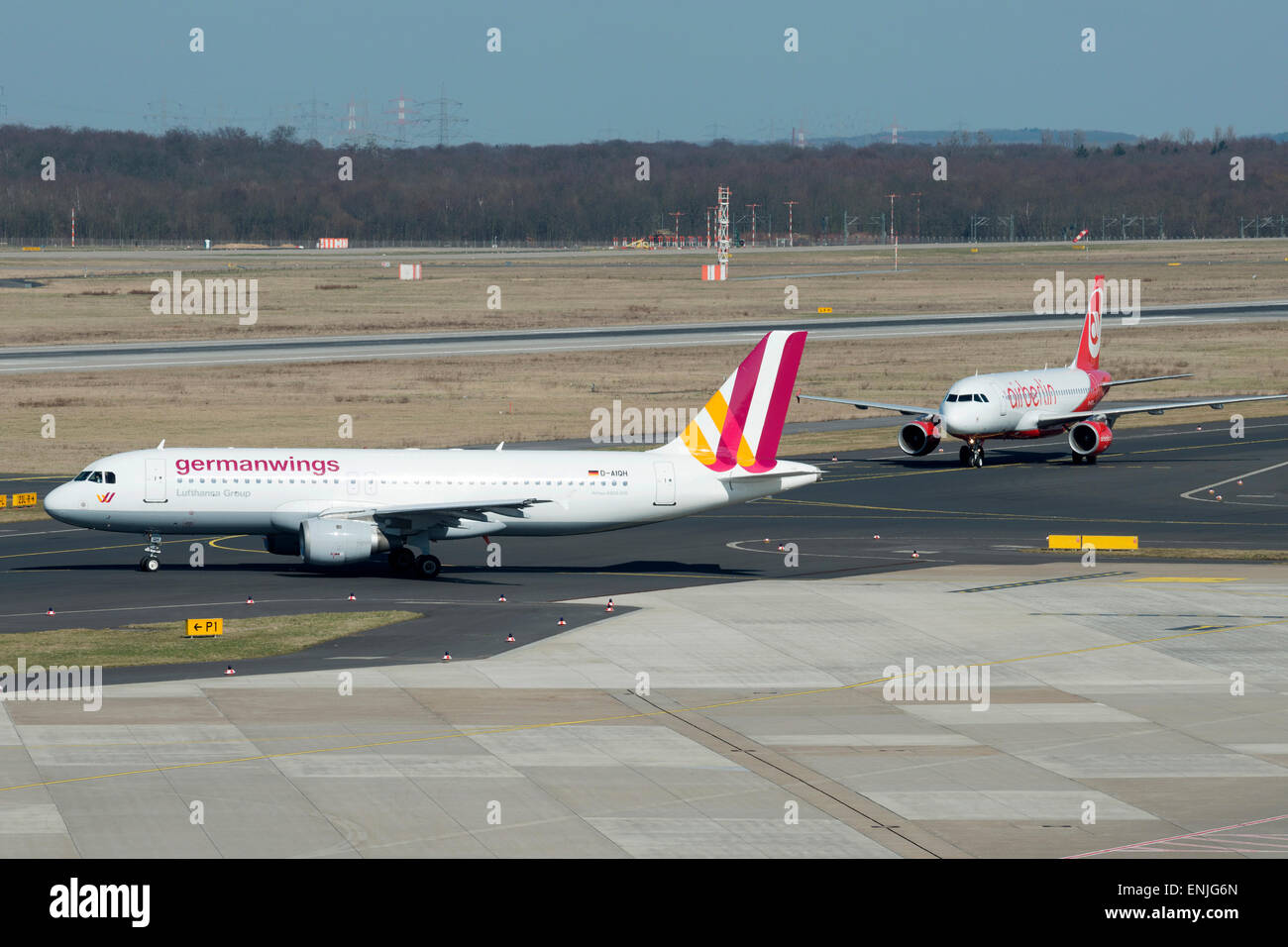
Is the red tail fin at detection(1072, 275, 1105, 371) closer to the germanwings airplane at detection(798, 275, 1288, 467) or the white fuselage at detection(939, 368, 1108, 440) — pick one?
the germanwings airplane at detection(798, 275, 1288, 467)

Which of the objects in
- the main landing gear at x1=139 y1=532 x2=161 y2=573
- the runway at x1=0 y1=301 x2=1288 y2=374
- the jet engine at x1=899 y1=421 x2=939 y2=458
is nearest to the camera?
the main landing gear at x1=139 y1=532 x2=161 y2=573

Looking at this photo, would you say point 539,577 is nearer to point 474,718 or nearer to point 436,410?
point 474,718

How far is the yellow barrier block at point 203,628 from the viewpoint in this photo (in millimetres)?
46062

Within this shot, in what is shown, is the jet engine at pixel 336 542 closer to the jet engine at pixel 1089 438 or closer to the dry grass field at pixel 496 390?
the dry grass field at pixel 496 390

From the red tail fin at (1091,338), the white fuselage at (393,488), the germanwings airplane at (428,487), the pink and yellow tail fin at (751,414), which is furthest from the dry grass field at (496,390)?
the pink and yellow tail fin at (751,414)

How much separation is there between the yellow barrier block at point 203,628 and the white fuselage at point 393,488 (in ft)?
30.8

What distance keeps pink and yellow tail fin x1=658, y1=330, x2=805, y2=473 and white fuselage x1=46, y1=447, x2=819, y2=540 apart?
2.00 feet

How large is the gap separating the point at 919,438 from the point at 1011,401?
5.27 meters

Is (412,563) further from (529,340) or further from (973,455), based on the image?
(529,340)

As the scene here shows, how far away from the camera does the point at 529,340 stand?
142 metres

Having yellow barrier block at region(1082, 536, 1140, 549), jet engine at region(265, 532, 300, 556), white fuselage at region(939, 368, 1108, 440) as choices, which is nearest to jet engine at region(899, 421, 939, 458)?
white fuselage at region(939, 368, 1108, 440)

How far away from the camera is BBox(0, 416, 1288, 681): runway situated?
4988 cm
